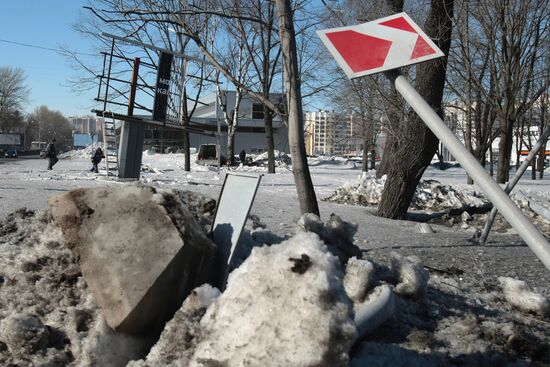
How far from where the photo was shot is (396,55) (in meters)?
3.23

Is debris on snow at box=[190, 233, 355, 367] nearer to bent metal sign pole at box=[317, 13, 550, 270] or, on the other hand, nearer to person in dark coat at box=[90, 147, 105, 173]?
bent metal sign pole at box=[317, 13, 550, 270]

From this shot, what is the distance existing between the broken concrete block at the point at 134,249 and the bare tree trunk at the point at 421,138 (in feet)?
21.8

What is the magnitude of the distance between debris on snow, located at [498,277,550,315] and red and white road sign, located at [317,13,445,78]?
2.11 meters

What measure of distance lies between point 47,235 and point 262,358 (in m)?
2.44

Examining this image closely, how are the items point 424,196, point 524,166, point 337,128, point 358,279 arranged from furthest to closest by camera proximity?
point 337,128 → point 424,196 → point 524,166 → point 358,279

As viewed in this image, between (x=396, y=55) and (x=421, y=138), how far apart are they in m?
6.65

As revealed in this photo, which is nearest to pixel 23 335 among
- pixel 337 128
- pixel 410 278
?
pixel 410 278

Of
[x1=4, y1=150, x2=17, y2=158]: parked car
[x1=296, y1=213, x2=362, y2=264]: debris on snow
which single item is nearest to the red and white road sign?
[x1=296, y1=213, x2=362, y2=264]: debris on snow

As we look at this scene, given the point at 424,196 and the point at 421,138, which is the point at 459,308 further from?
the point at 424,196

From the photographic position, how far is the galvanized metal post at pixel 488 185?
8.83 ft

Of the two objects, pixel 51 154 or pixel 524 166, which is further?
pixel 51 154

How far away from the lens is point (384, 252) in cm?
639

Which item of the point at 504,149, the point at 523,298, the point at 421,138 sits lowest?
the point at 523,298

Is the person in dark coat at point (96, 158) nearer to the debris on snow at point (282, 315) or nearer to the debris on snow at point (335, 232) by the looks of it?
the debris on snow at point (335, 232)
